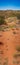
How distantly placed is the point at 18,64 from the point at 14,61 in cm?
36

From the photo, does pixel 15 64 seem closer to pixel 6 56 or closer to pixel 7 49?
pixel 6 56

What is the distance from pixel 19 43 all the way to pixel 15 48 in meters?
0.86

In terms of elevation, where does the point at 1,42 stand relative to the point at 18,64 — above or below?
above

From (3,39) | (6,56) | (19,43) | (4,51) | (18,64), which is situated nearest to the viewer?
(18,64)

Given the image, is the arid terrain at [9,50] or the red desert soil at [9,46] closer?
the arid terrain at [9,50]

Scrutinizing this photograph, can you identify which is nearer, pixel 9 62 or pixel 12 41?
pixel 9 62

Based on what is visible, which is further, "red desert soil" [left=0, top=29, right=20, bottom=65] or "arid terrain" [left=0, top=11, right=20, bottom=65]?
"red desert soil" [left=0, top=29, right=20, bottom=65]

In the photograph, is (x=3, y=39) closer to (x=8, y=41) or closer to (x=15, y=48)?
(x=8, y=41)

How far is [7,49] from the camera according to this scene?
9672 millimetres

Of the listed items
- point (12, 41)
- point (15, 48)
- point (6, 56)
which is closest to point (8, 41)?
point (12, 41)

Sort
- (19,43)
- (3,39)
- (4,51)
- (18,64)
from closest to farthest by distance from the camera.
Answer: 1. (18,64)
2. (4,51)
3. (19,43)
4. (3,39)

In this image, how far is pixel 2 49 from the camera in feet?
31.8

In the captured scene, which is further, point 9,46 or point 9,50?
point 9,46

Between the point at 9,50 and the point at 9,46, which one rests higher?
the point at 9,46
